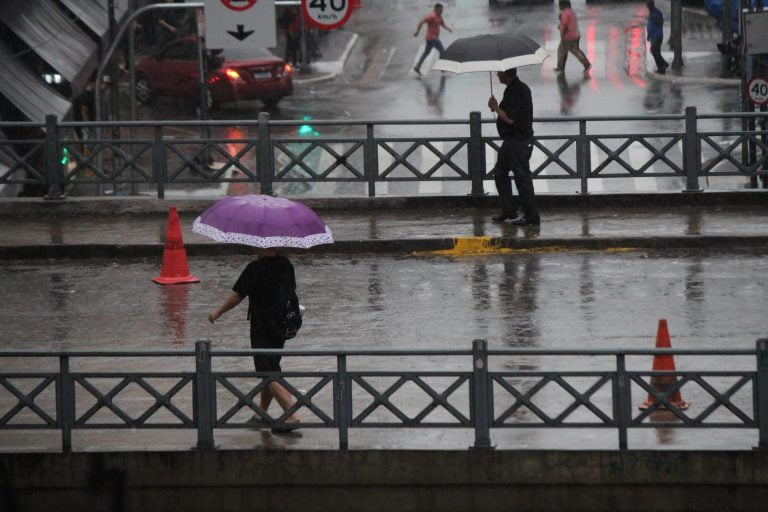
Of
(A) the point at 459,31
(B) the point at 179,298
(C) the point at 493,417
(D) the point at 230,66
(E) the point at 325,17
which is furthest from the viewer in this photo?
(A) the point at 459,31

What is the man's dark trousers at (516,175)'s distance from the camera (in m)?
18.5

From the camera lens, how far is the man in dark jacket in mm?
18484

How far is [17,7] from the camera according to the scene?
97.6 feet

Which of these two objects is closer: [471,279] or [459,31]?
[471,279]

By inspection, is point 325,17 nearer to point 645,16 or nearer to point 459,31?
point 459,31

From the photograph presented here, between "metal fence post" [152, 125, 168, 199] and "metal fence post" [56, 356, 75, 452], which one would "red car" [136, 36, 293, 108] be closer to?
"metal fence post" [152, 125, 168, 199]

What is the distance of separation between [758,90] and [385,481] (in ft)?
41.9

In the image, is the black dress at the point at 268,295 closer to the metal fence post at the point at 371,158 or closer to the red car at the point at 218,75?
the metal fence post at the point at 371,158

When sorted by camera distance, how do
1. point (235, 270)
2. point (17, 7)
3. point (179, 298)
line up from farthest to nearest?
1. point (17, 7)
2. point (235, 270)
3. point (179, 298)

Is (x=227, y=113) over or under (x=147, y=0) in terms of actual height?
under

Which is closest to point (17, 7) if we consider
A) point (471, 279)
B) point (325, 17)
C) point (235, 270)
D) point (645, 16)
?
point (325, 17)

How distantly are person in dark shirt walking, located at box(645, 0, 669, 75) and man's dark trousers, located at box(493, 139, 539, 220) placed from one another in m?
17.7

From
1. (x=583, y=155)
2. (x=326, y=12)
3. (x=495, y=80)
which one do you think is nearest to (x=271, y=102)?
(x=495, y=80)

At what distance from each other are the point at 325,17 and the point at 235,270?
10.9 meters
